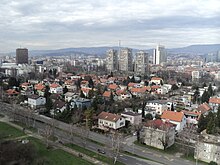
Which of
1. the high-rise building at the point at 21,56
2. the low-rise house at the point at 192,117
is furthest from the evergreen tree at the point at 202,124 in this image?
the high-rise building at the point at 21,56

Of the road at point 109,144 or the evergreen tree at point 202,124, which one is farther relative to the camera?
the evergreen tree at point 202,124

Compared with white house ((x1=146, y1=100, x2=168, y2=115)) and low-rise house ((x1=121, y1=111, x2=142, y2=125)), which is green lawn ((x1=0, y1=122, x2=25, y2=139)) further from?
white house ((x1=146, y1=100, x2=168, y2=115))

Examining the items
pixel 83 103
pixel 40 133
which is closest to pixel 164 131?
pixel 40 133

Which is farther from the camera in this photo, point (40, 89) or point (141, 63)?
point (141, 63)

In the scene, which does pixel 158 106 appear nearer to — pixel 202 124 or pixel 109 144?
pixel 202 124

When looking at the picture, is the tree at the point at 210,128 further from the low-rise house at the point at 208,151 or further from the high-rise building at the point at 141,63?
the high-rise building at the point at 141,63

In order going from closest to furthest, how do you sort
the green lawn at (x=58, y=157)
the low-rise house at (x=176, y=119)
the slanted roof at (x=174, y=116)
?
the green lawn at (x=58, y=157), the low-rise house at (x=176, y=119), the slanted roof at (x=174, y=116)

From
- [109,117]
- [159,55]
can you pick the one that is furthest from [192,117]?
[159,55]
